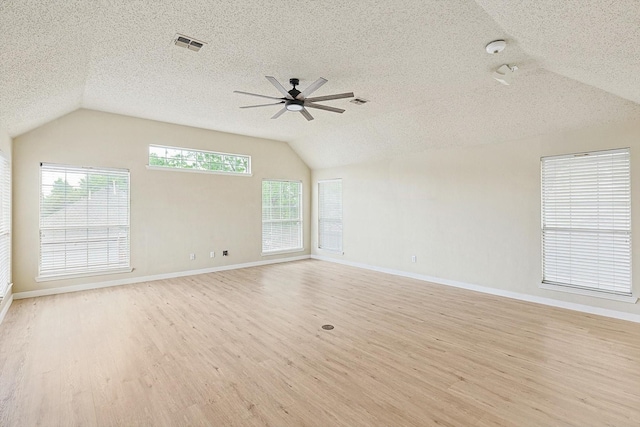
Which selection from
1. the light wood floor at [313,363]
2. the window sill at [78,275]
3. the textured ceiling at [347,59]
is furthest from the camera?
the window sill at [78,275]

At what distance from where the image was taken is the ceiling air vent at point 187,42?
114 inches

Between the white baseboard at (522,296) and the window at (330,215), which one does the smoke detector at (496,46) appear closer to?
the white baseboard at (522,296)

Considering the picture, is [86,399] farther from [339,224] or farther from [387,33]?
[339,224]

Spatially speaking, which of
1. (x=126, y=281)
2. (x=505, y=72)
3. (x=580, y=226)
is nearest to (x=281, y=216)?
(x=126, y=281)

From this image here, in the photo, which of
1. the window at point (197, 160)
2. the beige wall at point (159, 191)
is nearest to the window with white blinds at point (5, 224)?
the beige wall at point (159, 191)

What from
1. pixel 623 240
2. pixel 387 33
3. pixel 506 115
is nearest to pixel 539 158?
pixel 506 115

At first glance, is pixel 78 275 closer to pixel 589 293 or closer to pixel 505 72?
pixel 505 72

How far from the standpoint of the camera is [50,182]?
16.3ft

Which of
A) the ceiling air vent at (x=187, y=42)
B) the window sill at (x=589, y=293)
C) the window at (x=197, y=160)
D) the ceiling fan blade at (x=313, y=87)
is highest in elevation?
the ceiling air vent at (x=187, y=42)

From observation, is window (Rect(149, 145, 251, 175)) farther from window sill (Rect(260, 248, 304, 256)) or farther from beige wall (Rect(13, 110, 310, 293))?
window sill (Rect(260, 248, 304, 256))

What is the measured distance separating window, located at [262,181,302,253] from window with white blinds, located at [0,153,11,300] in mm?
4322

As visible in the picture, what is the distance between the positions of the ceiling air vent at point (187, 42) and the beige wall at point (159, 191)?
3.32m

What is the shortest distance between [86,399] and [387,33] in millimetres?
3778

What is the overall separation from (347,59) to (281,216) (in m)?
5.05
